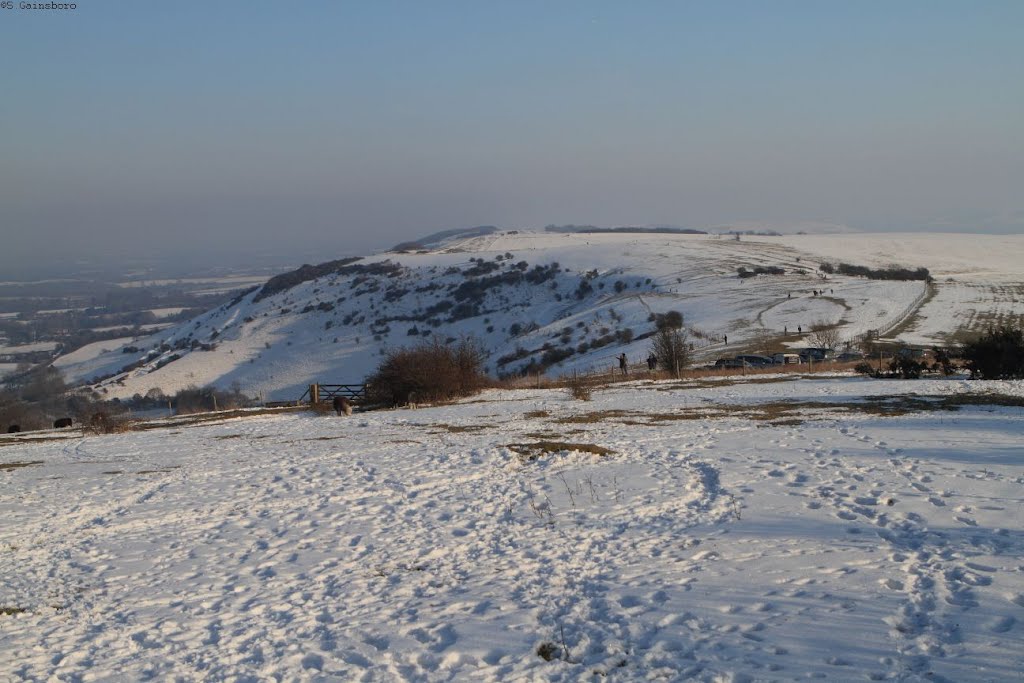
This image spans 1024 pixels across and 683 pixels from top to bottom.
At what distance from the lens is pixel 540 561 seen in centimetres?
966

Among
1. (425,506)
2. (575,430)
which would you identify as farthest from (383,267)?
(425,506)

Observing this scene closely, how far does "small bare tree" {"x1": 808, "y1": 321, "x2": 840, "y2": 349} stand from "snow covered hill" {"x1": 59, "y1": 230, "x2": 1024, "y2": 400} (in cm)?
83

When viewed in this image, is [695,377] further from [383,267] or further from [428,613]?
[383,267]

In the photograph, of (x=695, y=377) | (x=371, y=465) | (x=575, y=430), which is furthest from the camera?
(x=695, y=377)

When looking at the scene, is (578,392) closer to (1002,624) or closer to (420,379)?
(420,379)

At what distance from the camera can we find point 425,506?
41.3 ft

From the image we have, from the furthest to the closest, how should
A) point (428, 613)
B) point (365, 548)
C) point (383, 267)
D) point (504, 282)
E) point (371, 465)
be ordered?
point (383, 267) < point (504, 282) < point (371, 465) < point (365, 548) < point (428, 613)

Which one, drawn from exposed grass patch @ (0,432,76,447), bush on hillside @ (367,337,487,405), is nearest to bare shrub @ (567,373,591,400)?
bush on hillside @ (367,337,487,405)

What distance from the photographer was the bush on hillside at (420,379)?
106 feet

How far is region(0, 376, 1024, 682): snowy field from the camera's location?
7008 millimetres

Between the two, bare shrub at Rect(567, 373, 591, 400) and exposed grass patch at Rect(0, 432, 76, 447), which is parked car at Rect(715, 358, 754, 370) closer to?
bare shrub at Rect(567, 373, 591, 400)

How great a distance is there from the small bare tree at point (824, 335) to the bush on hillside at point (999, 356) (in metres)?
20.4

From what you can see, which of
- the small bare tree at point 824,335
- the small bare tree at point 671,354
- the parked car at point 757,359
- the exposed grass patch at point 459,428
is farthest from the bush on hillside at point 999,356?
the exposed grass patch at point 459,428

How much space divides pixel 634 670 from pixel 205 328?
108 meters
